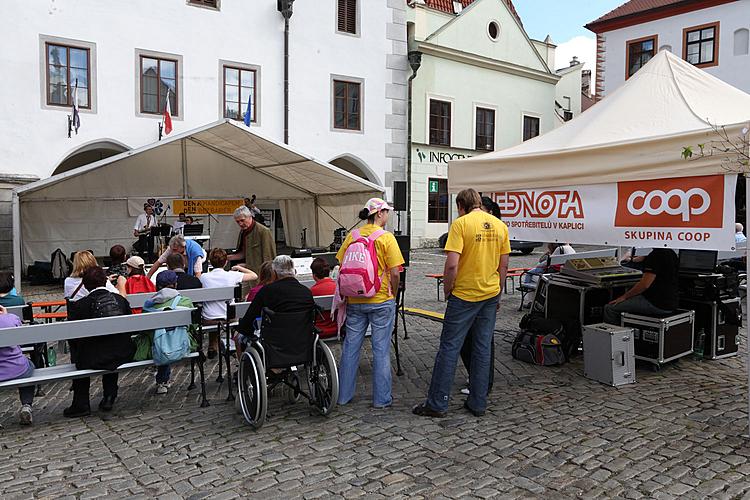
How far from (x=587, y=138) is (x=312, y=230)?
42.4ft

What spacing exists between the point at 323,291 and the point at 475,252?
159cm

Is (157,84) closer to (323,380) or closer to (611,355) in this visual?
(323,380)

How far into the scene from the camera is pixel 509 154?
6.03 meters

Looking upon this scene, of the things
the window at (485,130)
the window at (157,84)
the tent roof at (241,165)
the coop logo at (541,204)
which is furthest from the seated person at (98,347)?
the window at (485,130)

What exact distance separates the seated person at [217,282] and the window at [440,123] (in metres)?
17.1

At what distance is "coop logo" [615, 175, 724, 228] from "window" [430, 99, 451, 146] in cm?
1819

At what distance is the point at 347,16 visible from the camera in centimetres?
1903

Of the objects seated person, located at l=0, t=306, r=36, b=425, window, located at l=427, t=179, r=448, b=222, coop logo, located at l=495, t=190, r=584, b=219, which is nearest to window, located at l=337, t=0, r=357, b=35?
window, located at l=427, t=179, r=448, b=222

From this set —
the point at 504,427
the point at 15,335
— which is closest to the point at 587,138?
the point at 504,427

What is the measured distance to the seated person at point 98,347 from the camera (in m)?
4.73

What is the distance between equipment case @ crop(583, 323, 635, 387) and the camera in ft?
18.1

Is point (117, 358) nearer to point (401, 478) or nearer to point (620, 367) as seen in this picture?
point (401, 478)

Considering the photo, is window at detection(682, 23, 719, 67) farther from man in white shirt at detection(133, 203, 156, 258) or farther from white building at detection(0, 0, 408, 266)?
man in white shirt at detection(133, 203, 156, 258)

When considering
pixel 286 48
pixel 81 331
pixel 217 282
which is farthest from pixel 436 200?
pixel 81 331
